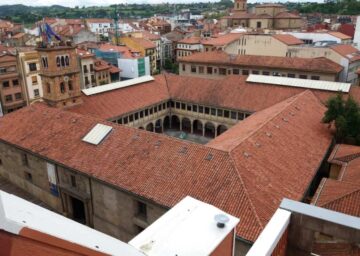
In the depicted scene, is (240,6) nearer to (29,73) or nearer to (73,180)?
(29,73)

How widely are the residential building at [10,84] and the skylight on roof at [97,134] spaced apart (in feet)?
114

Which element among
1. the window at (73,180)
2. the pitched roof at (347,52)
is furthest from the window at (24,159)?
the pitched roof at (347,52)

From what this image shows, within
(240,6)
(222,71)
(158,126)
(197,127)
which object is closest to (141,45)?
(222,71)

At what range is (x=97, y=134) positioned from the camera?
27922 millimetres

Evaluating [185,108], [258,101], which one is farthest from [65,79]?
[258,101]

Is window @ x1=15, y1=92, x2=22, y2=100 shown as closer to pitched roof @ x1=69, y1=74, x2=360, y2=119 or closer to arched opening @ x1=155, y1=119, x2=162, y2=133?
pitched roof @ x1=69, y1=74, x2=360, y2=119

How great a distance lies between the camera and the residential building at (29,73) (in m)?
55.9

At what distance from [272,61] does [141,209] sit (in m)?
40.2

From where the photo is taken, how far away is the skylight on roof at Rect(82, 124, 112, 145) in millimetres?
27312

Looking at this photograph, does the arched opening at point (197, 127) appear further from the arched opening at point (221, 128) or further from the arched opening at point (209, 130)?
the arched opening at point (221, 128)

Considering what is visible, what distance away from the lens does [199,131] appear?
169 ft

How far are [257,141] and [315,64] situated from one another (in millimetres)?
31193

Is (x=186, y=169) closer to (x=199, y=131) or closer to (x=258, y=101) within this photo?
(x=258, y=101)

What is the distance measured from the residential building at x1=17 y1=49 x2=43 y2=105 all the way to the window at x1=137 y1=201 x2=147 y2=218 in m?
43.1
